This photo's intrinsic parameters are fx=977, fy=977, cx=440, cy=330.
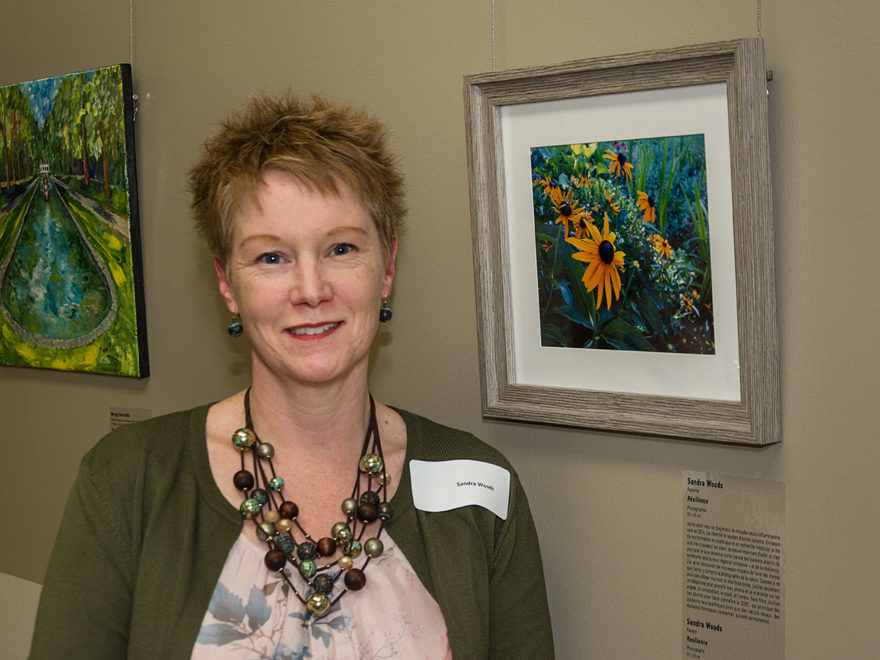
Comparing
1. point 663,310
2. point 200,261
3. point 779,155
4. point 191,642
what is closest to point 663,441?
point 663,310

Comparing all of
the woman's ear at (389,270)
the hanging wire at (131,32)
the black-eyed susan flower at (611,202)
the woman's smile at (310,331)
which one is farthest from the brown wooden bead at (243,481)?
the hanging wire at (131,32)

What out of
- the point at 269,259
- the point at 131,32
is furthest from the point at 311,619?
the point at 131,32

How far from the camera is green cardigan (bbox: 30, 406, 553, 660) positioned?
1298 mm

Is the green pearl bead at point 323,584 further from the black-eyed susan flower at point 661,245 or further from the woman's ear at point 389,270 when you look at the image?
the black-eyed susan flower at point 661,245

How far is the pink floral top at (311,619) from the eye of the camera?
51.3 inches

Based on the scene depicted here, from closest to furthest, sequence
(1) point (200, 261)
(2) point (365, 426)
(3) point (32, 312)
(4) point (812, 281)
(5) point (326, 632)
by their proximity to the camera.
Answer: (4) point (812, 281) < (5) point (326, 632) < (2) point (365, 426) < (1) point (200, 261) < (3) point (32, 312)

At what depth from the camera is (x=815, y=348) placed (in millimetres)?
1228

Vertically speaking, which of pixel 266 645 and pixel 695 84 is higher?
pixel 695 84

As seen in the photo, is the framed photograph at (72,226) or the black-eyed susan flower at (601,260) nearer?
the black-eyed susan flower at (601,260)

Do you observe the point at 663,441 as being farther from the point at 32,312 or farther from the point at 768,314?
the point at 32,312

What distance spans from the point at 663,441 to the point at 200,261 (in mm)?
976

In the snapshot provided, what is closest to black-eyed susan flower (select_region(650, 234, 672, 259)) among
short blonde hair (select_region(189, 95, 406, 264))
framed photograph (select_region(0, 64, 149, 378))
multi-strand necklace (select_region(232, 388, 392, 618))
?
short blonde hair (select_region(189, 95, 406, 264))

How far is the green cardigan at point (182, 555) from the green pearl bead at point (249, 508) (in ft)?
0.05

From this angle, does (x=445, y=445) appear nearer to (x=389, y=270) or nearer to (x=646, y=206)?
(x=389, y=270)
